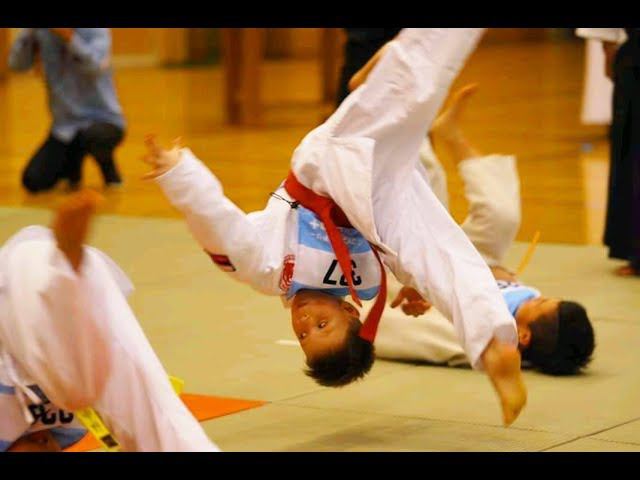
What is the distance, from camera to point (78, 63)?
7.73 meters

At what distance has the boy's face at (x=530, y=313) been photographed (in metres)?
4.22

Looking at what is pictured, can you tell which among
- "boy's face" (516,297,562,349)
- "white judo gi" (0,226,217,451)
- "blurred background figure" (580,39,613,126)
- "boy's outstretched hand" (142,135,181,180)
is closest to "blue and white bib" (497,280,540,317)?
"boy's face" (516,297,562,349)

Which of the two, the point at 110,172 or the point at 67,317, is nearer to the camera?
the point at 67,317

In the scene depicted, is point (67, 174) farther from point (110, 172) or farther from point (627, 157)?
point (627, 157)

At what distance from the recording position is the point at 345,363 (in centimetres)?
353

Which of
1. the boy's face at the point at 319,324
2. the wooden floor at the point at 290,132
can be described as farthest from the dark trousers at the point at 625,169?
the boy's face at the point at 319,324

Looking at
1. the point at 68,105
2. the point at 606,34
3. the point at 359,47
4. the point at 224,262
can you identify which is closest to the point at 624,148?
the point at 606,34

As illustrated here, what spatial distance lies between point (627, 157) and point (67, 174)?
11.6 ft

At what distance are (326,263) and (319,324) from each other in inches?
7.7

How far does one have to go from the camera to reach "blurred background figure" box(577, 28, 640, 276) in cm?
573

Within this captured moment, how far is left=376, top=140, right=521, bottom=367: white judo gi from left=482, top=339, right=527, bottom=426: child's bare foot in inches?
35.1

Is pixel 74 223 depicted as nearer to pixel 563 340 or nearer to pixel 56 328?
pixel 56 328

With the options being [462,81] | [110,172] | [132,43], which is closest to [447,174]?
[110,172]

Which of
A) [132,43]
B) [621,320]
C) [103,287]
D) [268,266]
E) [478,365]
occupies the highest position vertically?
[103,287]
